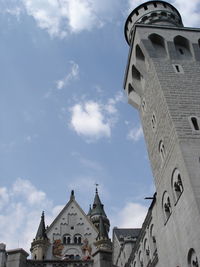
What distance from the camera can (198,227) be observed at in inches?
568

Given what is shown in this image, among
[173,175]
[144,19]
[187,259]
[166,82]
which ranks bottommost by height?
[187,259]

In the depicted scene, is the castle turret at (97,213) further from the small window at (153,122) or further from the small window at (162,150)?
the small window at (162,150)

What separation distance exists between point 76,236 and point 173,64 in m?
19.4

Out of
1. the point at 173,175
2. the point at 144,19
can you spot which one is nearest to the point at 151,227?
the point at 173,175

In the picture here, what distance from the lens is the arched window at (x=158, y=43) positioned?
24225 mm

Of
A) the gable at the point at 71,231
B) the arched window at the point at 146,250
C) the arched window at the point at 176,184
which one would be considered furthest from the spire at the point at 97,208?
the arched window at the point at 176,184

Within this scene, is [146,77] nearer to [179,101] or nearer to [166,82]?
[166,82]

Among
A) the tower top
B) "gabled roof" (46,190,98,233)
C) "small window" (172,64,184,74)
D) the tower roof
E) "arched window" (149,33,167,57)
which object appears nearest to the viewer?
"small window" (172,64,184,74)

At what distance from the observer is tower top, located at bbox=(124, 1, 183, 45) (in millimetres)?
28875

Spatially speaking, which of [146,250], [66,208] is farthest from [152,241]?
[66,208]

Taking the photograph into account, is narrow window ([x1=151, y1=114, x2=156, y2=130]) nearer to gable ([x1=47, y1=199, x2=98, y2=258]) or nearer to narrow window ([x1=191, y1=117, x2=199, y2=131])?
narrow window ([x1=191, y1=117, x2=199, y2=131])

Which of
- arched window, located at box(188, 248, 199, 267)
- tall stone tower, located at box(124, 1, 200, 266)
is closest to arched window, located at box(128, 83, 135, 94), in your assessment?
tall stone tower, located at box(124, 1, 200, 266)

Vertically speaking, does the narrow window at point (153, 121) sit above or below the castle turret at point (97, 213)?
below

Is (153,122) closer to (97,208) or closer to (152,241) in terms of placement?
(152,241)
